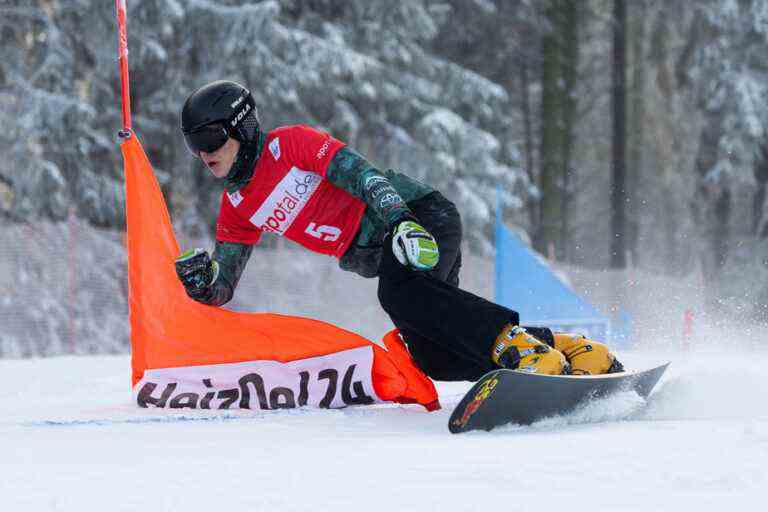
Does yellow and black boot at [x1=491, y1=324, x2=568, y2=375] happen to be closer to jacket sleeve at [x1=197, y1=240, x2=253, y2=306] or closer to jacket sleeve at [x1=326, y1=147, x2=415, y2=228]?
jacket sleeve at [x1=326, y1=147, x2=415, y2=228]

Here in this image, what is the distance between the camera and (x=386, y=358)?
4.16m

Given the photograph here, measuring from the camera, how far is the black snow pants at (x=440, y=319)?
3615 millimetres

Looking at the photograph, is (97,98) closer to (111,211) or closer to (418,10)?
(111,211)

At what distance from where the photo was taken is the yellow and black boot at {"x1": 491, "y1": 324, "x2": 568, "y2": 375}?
137 inches

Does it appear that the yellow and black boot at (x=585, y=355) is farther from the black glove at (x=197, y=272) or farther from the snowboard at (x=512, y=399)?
the black glove at (x=197, y=272)

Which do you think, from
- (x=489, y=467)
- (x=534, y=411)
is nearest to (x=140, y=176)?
(x=534, y=411)

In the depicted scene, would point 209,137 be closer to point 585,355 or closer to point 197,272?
point 197,272

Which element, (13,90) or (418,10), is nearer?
(13,90)

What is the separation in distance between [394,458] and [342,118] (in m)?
13.0

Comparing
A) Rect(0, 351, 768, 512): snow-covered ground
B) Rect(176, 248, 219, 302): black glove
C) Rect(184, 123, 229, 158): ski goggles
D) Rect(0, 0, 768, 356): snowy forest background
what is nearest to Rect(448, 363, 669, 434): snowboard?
Rect(0, 351, 768, 512): snow-covered ground

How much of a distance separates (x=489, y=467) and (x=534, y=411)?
81 cm

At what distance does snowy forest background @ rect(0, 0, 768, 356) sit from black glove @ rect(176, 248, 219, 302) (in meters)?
7.25

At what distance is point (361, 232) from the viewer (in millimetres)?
4168

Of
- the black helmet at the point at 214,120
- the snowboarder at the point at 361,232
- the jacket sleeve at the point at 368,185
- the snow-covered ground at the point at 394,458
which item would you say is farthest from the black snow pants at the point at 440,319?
the black helmet at the point at 214,120
